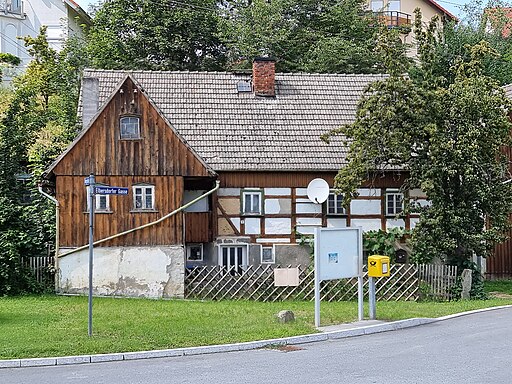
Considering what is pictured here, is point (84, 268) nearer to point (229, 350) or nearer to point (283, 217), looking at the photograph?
point (283, 217)

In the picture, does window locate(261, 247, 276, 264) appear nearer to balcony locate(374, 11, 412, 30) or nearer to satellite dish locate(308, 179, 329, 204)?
satellite dish locate(308, 179, 329, 204)

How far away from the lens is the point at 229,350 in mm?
14828

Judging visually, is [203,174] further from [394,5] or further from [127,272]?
[394,5]

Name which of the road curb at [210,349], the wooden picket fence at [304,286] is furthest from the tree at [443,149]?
the road curb at [210,349]

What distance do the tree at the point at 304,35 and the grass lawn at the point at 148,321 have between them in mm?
21547

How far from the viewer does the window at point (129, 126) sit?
26.6 meters

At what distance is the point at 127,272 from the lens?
26.2 metres

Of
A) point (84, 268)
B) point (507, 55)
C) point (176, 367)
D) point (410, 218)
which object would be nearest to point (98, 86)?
point (84, 268)

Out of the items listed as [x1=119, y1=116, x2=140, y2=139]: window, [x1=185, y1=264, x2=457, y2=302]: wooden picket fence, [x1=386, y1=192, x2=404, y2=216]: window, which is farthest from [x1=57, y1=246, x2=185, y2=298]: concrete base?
[x1=386, y1=192, x2=404, y2=216]: window

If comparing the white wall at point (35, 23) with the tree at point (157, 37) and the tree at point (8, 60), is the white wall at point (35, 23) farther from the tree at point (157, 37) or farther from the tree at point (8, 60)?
the tree at point (157, 37)

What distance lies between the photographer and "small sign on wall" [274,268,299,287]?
24734mm

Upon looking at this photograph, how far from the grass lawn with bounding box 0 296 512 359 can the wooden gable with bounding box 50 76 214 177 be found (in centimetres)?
451

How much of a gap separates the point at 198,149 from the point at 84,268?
6299mm

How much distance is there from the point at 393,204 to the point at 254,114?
6491 millimetres
